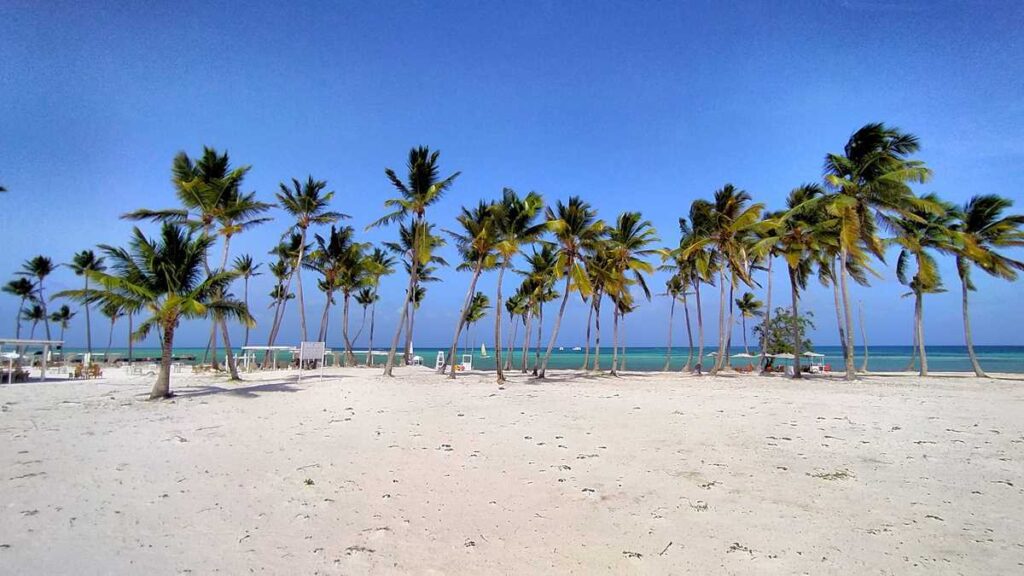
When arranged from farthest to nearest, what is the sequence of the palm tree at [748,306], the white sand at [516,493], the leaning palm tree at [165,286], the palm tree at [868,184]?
the palm tree at [748,306], the palm tree at [868,184], the leaning palm tree at [165,286], the white sand at [516,493]

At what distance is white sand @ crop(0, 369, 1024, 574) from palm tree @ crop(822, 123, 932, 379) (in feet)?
34.7

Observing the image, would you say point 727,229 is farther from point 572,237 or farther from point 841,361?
point 841,361

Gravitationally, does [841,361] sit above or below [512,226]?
below

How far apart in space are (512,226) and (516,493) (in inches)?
623

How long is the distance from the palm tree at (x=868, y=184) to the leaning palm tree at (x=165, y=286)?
70.0ft

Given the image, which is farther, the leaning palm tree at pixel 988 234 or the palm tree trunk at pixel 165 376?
the leaning palm tree at pixel 988 234

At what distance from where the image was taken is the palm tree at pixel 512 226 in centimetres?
2039

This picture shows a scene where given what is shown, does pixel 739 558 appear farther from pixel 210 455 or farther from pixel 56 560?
pixel 210 455

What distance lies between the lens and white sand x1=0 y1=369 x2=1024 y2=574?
4.11m

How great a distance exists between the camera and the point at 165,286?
13.2 meters

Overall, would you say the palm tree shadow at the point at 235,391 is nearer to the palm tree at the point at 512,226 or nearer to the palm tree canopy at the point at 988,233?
the palm tree at the point at 512,226

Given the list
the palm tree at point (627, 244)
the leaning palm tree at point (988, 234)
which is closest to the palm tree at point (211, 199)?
the palm tree at point (627, 244)

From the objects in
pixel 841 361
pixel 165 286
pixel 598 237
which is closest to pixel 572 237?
pixel 598 237

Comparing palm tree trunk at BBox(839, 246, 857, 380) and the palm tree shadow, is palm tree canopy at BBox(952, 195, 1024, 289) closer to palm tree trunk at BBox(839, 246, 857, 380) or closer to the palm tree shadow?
palm tree trunk at BBox(839, 246, 857, 380)
